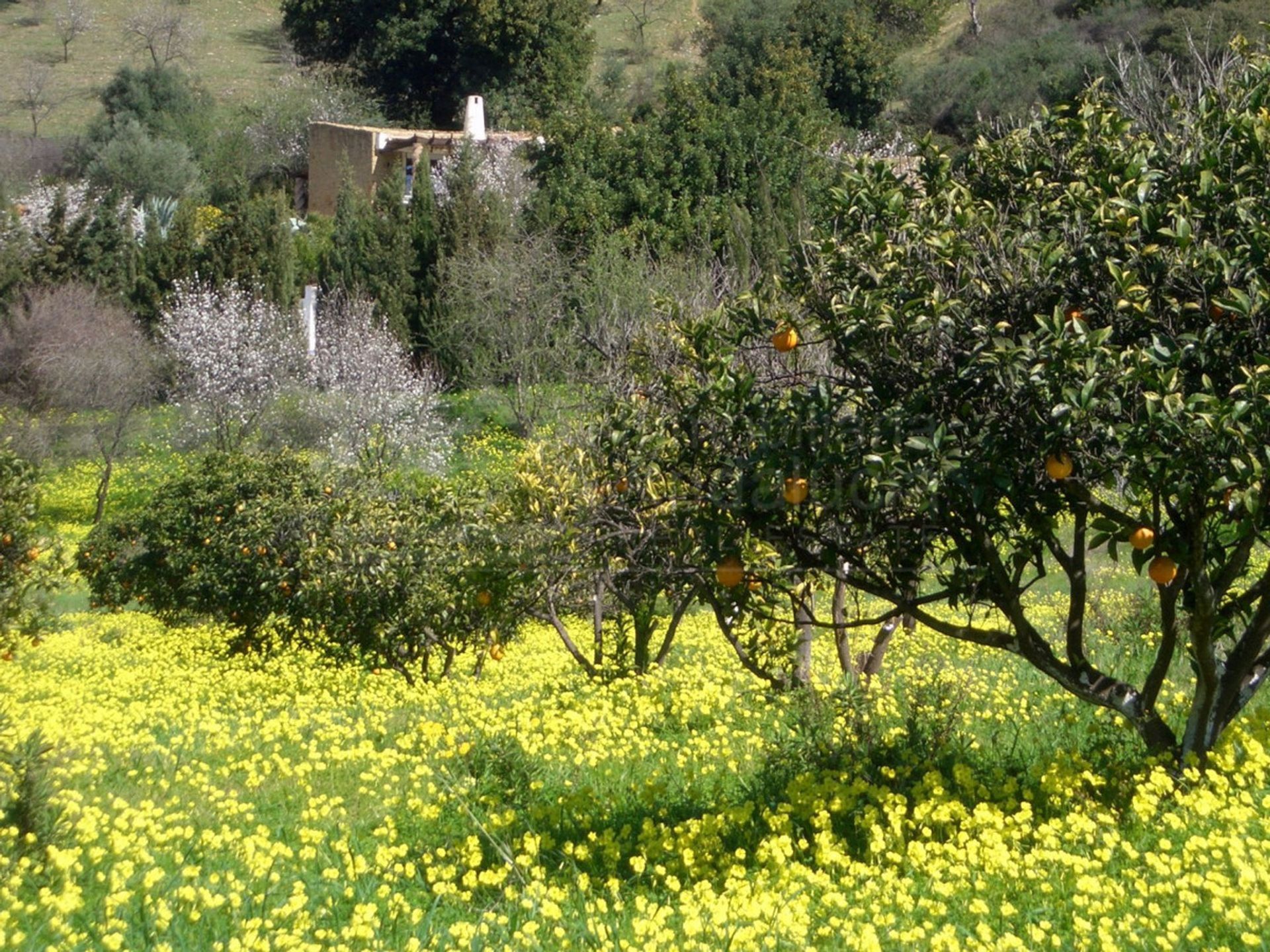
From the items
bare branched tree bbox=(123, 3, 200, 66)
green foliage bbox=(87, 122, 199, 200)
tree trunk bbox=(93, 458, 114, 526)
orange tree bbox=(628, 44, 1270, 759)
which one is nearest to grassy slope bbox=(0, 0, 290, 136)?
bare branched tree bbox=(123, 3, 200, 66)

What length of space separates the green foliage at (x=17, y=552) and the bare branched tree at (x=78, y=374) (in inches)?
742

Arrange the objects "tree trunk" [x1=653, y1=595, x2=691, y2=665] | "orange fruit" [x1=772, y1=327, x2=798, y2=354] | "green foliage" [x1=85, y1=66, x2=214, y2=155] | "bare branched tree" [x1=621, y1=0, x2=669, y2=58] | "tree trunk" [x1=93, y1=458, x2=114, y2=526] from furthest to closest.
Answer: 1. "bare branched tree" [x1=621, y1=0, x2=669, y2=58]
2. "green foliage" [x1=85, y1=66, x2=214, y2=155]
3. "tree trunk" [x1=93, y1=458, x2=114, y2=526]
4. "tree trunk" [x1=653, y1=595, x2=691, y2=665]
5. "orange fruit" [x1=772, y1=327, x2=798, y2=354]

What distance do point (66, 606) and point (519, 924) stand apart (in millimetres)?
17765

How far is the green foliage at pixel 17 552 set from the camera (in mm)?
10375

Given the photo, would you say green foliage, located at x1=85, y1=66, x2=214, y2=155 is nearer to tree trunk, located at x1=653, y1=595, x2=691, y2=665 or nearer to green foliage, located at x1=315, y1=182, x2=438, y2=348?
green foliage, located at x1=315, y1=182, x2=438, y2=348

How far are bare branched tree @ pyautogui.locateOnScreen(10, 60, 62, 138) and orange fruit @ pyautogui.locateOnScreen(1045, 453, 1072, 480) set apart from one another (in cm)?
5784

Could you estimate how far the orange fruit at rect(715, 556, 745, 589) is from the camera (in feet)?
17.0

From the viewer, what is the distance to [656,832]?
19.7ft

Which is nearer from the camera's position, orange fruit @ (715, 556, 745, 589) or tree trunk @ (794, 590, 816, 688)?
orange fruit @ (715, 556, 745, 589)

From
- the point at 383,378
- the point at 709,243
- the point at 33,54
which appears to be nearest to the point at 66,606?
the point at 383,378

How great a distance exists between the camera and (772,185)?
29828mm

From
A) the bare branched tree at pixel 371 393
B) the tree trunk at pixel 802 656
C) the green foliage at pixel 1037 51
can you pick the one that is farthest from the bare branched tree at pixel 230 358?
the tree trunk at pixel 802 656

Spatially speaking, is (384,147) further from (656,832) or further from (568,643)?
(656,832)

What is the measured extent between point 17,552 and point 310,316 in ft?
75.6
